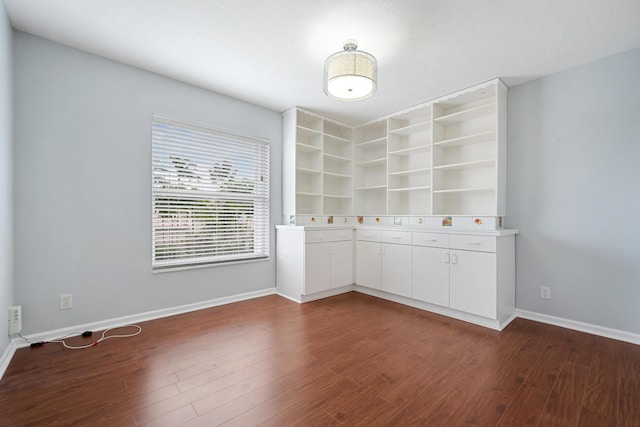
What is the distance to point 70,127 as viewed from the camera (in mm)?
2441

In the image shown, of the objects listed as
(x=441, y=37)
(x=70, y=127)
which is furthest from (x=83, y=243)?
(x=441, y=37)

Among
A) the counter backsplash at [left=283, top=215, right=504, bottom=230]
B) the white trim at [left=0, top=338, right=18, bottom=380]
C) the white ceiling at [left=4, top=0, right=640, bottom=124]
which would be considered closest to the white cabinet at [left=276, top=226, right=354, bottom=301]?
the counter backsplash at [left=283, top=215, right=504, bottom=230]

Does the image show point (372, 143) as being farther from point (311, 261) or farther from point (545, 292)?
point (545, 292)

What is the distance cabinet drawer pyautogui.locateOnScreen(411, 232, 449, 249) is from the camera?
10.00 feet

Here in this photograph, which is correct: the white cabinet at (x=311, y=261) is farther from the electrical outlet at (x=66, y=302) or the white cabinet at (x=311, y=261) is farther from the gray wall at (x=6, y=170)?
the gray wall at (x=6, y=170)

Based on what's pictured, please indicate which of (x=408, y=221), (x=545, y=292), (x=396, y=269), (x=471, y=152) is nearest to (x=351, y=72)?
(x=471, y=152)

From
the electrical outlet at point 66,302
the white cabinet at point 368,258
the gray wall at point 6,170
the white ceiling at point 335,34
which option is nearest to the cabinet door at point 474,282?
the white cabinet at point 368,258

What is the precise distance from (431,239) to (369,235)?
3.05 feet

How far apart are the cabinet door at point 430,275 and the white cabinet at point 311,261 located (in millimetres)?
1000

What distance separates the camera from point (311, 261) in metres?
3.53

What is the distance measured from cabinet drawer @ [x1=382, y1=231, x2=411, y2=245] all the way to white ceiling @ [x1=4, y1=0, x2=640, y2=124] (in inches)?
68.8

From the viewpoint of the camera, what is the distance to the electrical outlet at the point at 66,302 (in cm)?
240

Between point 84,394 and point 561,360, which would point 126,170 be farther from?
point 561,360

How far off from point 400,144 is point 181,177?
3.04 meters
